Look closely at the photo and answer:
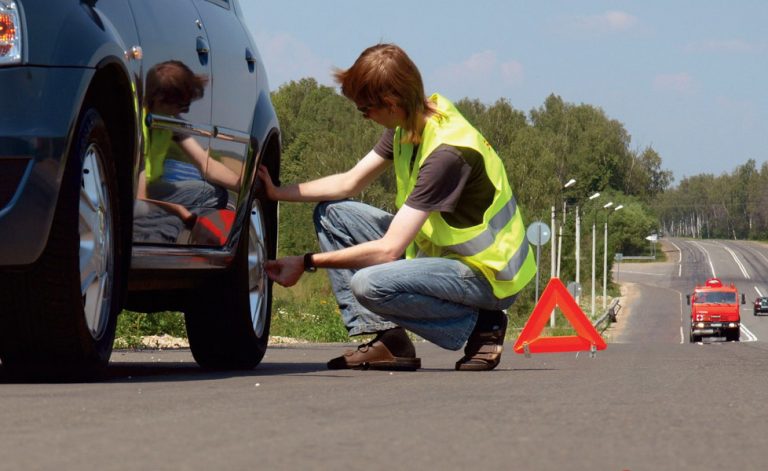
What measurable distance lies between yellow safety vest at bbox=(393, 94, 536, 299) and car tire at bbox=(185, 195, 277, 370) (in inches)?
31.1

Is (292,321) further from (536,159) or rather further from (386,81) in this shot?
(536,159)

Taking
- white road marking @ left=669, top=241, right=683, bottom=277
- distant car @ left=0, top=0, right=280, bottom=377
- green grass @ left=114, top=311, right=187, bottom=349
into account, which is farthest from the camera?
white road marking @ left=669, top=241, right=683, bottom=277

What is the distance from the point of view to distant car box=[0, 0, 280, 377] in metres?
5.04

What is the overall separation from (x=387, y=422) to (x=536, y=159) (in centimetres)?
9080

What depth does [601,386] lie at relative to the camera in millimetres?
5891

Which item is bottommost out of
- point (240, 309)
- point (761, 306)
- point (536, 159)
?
point (761, 306)

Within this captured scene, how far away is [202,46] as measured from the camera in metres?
6.50

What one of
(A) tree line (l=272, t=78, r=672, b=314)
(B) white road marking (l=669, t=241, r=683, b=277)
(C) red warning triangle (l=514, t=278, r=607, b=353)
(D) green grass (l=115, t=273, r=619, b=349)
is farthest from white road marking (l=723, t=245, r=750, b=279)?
(C) red warning triangle (l=514, t=278, r=607, b=353)

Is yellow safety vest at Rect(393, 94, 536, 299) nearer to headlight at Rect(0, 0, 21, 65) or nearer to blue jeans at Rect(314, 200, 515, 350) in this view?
blue jeans at Rect(314, 200, 515, 350)

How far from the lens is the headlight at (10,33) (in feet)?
16.5

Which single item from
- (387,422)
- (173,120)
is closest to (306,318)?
(173,120)

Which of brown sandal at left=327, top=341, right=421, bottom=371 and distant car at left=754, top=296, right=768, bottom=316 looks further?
distant car at left=754, top=296, right=768, bottom=316

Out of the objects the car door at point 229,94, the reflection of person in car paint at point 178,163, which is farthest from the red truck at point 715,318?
the reflection of person in car paint at point 178,163

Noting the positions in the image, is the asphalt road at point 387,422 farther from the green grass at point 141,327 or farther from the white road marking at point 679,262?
the white road marking at point 679,262
